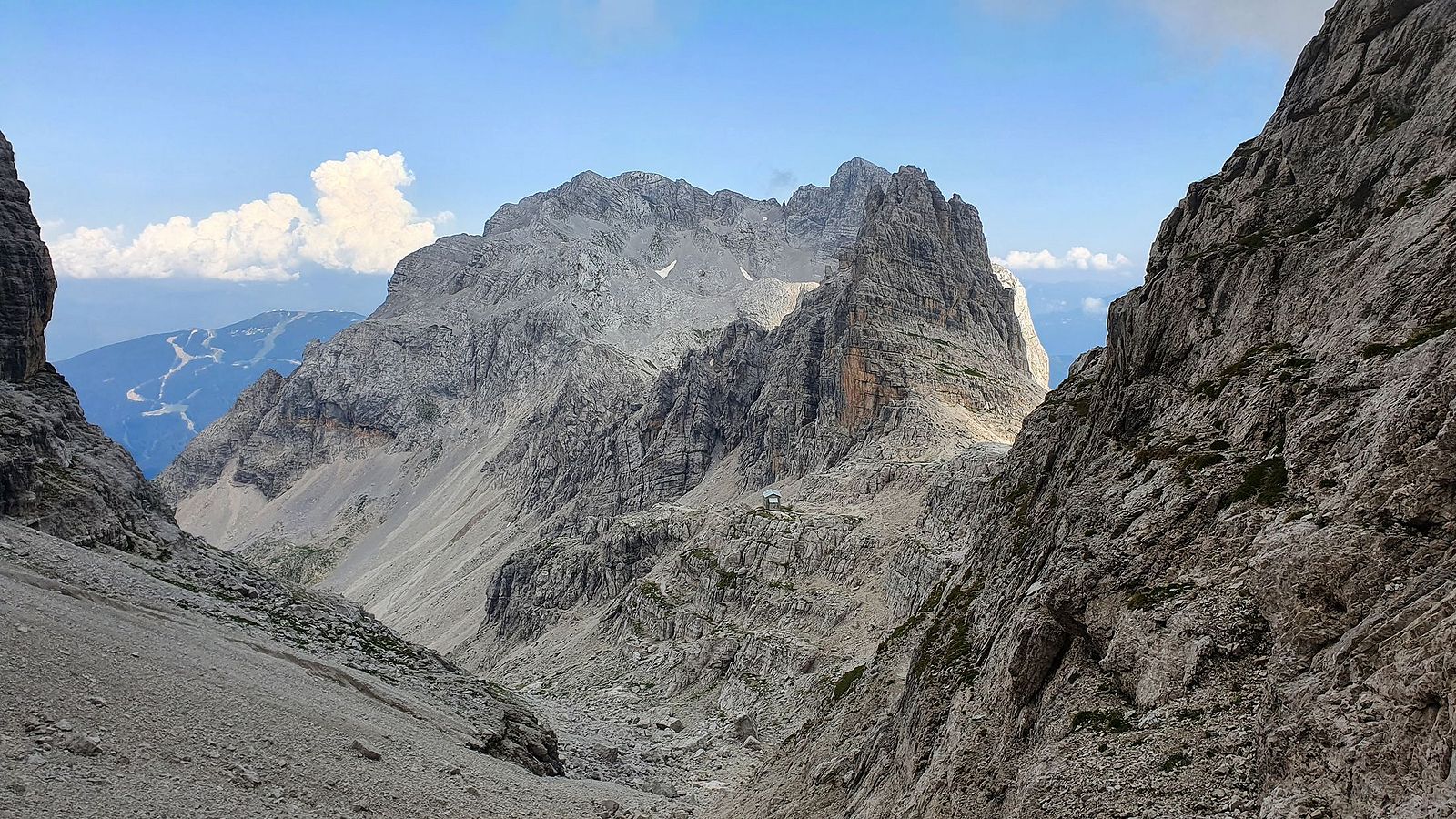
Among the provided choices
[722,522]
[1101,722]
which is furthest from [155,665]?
[722,522]

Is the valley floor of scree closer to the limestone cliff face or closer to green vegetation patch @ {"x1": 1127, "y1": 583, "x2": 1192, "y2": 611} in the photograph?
the limestone cliff face

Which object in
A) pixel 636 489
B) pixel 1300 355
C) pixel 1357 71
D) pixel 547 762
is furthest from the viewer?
pixel 636 489

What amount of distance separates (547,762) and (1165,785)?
36434mm

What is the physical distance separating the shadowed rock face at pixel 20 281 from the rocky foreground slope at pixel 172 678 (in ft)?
0.45

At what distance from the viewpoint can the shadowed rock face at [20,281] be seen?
57.4m

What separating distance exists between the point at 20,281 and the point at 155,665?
42062mm

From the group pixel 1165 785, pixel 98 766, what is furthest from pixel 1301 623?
pixel 98 766

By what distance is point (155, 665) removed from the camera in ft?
103

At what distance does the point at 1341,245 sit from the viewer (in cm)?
2809

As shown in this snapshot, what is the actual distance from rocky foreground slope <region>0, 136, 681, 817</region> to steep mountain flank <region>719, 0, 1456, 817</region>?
16.7m

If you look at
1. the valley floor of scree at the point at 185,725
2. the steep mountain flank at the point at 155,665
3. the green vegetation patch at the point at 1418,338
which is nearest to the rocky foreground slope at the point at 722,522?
the steep mountain flank at the point at 155,665

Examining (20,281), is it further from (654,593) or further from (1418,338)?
(1418,338)

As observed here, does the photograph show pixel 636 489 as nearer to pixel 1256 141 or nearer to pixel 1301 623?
pixel 1256 141

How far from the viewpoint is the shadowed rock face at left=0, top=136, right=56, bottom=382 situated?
57.4m
